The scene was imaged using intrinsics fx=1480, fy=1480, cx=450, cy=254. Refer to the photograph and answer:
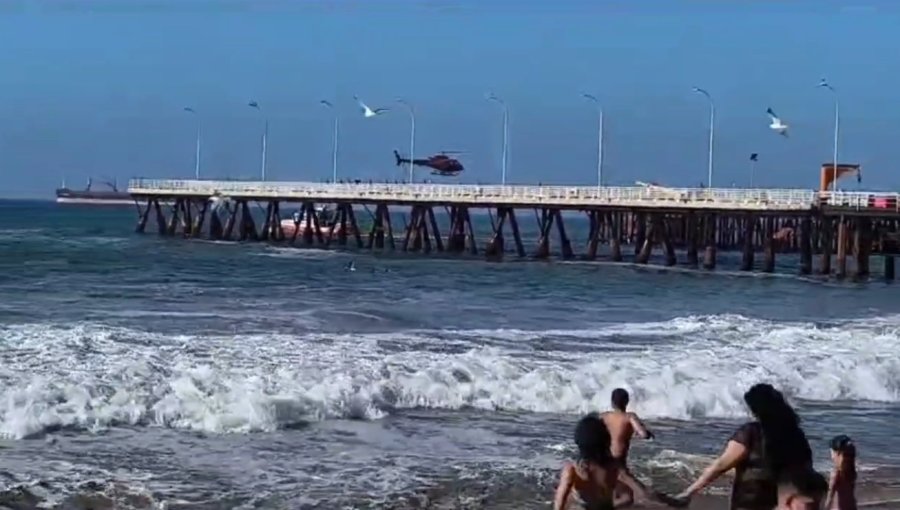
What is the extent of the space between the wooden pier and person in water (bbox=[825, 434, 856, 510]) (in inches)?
1451

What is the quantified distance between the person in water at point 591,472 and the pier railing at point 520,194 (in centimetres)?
3890

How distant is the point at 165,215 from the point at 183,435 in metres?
68.6

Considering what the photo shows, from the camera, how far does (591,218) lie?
52625mm

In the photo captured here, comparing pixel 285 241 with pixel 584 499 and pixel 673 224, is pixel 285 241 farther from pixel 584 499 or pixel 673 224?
pixel 584 499

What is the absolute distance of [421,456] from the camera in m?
12.4

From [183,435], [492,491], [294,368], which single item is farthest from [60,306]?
[492,491]

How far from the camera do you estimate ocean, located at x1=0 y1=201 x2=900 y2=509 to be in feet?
36.7

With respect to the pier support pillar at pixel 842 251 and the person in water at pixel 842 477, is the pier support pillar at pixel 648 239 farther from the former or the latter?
the person in water at pixel 842 477

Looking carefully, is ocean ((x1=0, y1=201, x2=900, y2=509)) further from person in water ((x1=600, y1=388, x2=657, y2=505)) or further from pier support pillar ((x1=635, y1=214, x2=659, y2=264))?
pier support pillar ((x1=635, y1=214, x2=659, y2=264))

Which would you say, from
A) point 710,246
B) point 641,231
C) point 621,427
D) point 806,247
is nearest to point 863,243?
point 806,247

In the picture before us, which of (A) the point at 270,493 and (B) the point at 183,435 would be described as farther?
(B) the point at 183,435

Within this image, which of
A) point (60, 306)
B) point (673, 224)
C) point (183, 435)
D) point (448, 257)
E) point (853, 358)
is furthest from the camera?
point (673, 224)

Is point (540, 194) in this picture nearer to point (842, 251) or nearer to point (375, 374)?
point (842, 251)

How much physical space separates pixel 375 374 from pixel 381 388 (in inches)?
30.6
